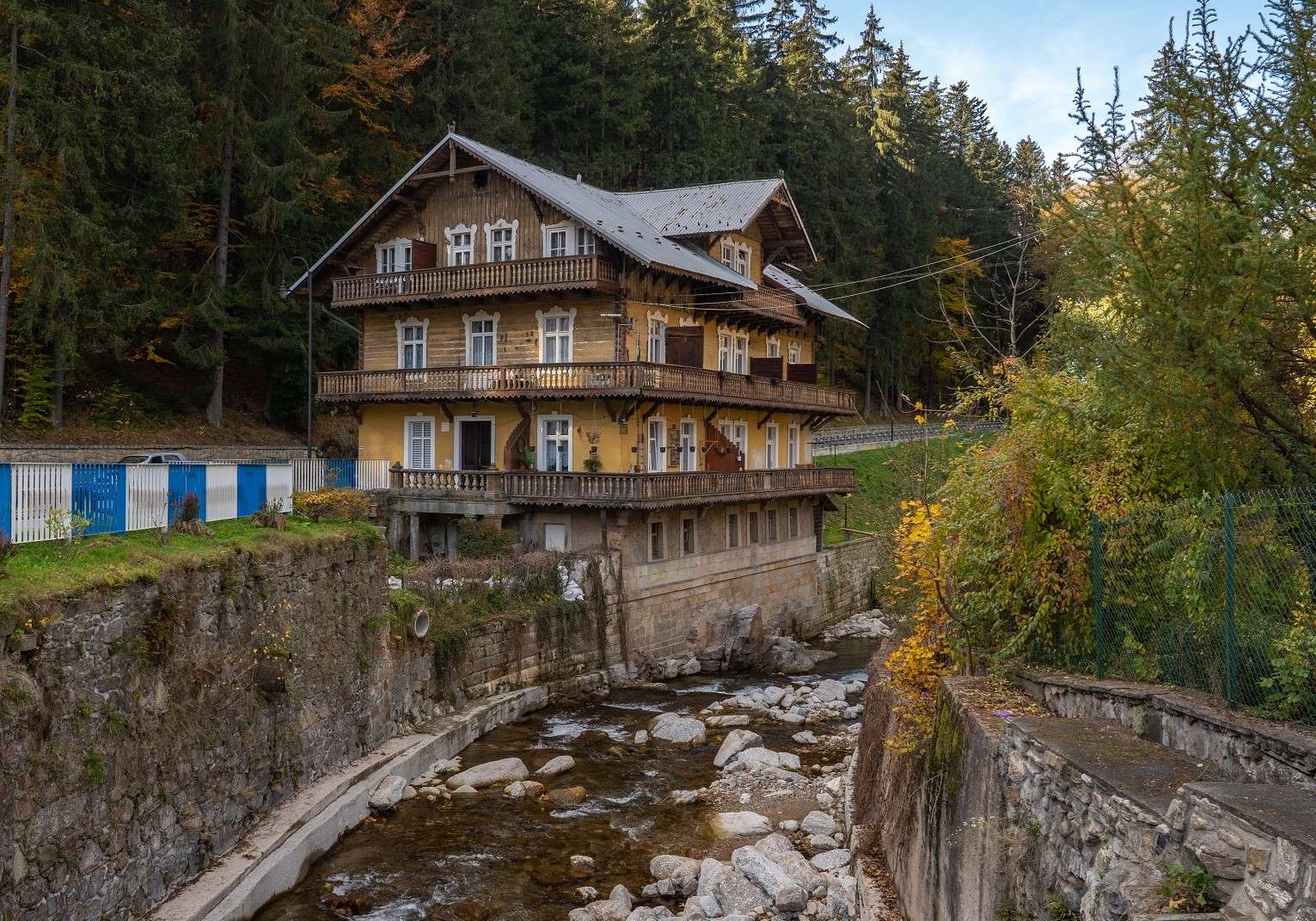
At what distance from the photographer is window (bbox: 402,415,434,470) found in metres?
35.2

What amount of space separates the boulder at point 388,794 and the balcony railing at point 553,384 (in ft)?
47.9

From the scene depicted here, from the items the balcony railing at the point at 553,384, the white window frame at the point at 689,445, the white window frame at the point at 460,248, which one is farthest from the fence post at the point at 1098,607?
the white window frame at the point at 460,248

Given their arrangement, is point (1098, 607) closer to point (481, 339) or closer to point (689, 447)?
point (689, 447)

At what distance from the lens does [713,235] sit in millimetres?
37188

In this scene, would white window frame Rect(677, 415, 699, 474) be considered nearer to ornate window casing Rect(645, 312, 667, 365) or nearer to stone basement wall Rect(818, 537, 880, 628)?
ornate window casing Rect(645, 312, 667, 365)

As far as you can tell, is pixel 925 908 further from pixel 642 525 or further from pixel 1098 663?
pixel 642 525

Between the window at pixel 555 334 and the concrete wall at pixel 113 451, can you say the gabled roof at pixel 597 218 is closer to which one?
the window at pixel 555 334

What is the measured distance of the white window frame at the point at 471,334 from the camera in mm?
34250

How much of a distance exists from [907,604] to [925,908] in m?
7.86

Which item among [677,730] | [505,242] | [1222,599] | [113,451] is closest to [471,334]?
[505,242]

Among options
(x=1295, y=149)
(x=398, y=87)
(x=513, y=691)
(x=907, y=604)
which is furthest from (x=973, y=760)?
(x=398, y=87)

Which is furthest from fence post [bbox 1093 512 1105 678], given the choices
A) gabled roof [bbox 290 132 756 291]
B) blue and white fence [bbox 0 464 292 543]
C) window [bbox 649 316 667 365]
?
window [bbox 649 316 667 365]

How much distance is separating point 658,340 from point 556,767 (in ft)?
56.9

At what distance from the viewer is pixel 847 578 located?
4375 cm
